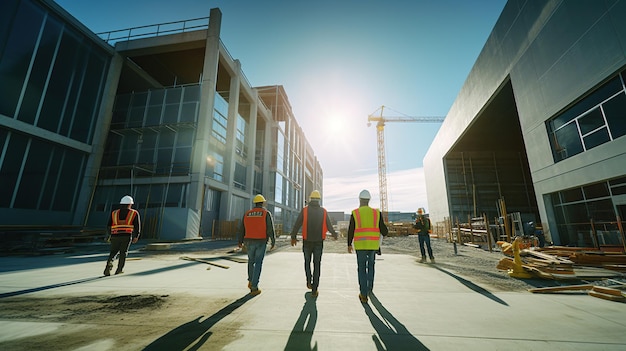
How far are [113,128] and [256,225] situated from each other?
958 inches

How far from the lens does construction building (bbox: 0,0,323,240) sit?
45.9ft

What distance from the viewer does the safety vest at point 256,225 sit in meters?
4.36

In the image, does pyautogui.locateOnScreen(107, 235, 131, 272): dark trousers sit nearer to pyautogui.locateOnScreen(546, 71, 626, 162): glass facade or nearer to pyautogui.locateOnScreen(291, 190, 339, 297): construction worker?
pyautogui.locateOnScreen(291, 190, 339, 297): construction worker

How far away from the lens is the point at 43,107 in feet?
49.7

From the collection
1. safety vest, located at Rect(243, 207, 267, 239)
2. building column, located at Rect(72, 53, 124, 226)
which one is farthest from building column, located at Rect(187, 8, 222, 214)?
safety vest, located at Rect(243, 207, 267, 239)

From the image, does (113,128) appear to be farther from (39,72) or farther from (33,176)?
(33,176)

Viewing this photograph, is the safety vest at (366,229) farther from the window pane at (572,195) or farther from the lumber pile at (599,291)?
the window pane at (572,195)

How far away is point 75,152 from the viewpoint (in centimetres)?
1759

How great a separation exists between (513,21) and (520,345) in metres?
19.3

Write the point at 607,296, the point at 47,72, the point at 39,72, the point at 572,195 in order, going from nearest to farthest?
1. the point at 607,296
2. the point at 572,195
3. the point at 39,72
4. the point at 47,72

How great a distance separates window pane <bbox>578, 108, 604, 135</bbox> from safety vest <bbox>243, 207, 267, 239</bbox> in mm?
13788

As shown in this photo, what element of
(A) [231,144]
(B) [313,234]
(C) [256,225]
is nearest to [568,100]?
(B) [313,234]

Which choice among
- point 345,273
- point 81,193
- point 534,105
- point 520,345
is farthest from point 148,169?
point 534,105

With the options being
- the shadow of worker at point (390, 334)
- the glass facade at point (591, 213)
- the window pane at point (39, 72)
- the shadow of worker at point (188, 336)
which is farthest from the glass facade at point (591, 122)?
the window pane at point (39, 72)
